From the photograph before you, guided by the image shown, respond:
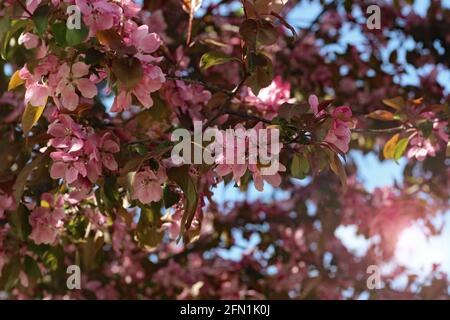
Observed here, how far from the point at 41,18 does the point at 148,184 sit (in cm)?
39

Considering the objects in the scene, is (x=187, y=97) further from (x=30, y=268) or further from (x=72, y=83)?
(x=30, y=268)

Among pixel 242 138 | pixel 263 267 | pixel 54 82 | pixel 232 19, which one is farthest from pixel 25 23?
pixel 263 267

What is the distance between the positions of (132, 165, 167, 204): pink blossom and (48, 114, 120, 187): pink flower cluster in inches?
3.7

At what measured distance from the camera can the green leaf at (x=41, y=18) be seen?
4.48 feet

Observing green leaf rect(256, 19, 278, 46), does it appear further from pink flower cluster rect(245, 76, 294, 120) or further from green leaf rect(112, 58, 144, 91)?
pink flower cluster rect(245, 76, 294, 120)

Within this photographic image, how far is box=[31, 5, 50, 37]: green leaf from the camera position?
1365mm

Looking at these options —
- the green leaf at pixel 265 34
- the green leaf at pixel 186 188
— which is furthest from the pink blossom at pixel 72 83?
the green leaf at pixel 265 34

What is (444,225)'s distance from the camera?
3186 millimetres

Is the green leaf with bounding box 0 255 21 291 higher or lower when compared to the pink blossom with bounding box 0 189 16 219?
lower

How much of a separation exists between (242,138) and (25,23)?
0.53 metres

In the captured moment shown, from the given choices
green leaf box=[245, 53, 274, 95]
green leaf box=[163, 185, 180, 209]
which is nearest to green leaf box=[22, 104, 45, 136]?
green leaf box=[163, 185, 180, 209]

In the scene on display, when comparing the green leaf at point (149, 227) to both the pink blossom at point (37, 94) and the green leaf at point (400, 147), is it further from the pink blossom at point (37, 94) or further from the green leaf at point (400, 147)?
the green leaf at point (400, 147)

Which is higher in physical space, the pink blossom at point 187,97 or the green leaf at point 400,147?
the pink blossom at point 187,97
